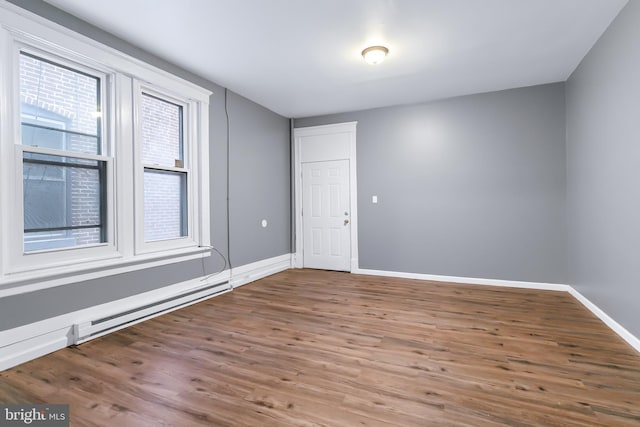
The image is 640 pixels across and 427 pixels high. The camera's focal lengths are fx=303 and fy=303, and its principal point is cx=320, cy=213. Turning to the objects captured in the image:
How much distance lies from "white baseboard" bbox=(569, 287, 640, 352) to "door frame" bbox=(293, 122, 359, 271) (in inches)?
117

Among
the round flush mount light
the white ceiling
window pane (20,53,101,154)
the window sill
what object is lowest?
the window sill

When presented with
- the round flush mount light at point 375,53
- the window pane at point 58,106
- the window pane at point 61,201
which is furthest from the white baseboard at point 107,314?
the round flush mount light at point 375,53

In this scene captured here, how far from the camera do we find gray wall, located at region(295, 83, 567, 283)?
13.5 ft

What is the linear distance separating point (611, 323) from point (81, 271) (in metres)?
4.77

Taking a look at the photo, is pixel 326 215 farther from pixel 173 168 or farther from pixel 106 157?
pixel 106 157

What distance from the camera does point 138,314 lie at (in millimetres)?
3018

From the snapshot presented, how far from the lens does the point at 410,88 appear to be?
420cm

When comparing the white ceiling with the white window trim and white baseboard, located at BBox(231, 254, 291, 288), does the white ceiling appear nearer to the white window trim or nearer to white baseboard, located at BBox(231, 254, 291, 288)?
the white window trim

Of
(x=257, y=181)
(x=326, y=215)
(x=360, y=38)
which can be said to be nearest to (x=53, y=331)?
(x=257, y=181)

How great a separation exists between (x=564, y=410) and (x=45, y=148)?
158 inches

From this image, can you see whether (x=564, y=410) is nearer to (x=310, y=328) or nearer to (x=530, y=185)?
(x=310, y=328)

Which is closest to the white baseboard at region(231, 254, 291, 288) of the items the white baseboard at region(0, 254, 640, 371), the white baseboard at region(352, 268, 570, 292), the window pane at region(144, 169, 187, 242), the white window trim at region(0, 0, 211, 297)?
the white baseboard at region(0, 254, 640, 371)

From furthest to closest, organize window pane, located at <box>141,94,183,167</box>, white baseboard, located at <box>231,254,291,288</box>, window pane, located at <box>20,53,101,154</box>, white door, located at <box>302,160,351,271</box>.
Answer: white door, located at <box>302,160,351,271</box> → white baseboard, located at <box>231,254,291,288</box> → window pane, located at <box>141,94,183,167</box> → window pane, located at <box>20,53,101,154</box>

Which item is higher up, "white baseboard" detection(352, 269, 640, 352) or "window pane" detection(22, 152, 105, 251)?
"window pane" detection(22, 152, 105, 251)
